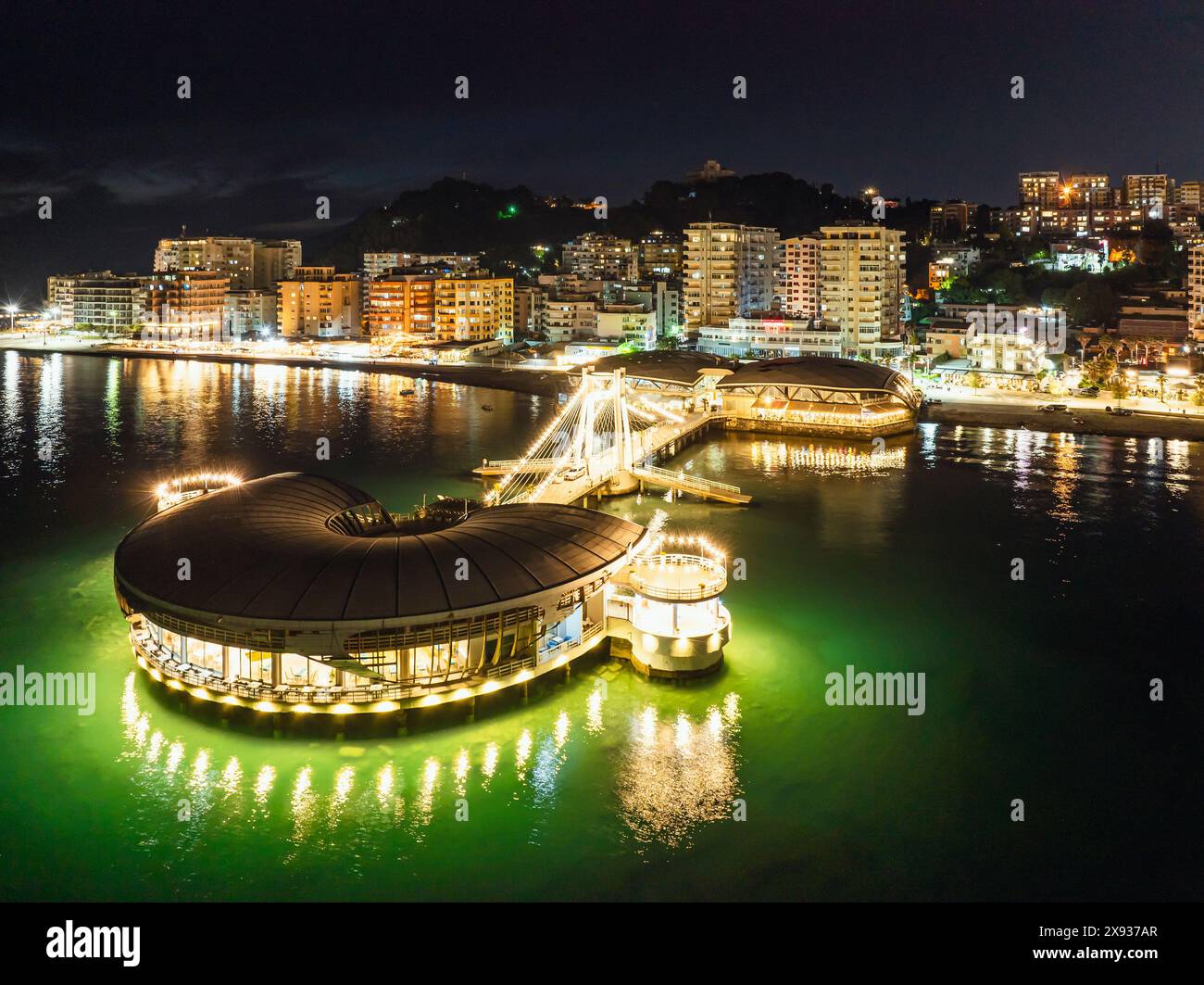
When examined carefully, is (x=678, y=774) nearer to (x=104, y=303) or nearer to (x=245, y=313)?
(x=245, y=313)

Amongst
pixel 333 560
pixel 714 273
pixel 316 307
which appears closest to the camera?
pixel 333 560

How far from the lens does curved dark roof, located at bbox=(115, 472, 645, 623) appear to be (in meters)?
10.4

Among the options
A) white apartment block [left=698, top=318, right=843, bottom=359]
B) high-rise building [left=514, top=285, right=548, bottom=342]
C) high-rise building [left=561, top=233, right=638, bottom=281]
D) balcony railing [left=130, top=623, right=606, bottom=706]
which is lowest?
balcony railing [left=130, top=623, right=606, bottom=706]

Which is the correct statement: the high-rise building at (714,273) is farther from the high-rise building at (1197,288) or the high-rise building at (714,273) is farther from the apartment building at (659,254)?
the high-rise building at (1197,288)

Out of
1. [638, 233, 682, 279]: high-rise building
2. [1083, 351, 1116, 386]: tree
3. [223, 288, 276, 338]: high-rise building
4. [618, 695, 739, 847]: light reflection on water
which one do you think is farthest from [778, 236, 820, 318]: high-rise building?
[618, 695, 739, 847]: light reflection on water

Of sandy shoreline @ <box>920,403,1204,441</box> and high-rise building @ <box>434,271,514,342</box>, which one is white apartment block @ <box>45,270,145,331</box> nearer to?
high-rise building @ <box>434,271,514,342</box>

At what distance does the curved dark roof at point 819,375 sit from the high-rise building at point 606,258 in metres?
28.7

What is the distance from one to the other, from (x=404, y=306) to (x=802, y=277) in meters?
20.8

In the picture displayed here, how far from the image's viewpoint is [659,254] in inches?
2392

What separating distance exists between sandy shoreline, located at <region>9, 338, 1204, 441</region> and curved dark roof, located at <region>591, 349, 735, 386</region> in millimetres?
3411

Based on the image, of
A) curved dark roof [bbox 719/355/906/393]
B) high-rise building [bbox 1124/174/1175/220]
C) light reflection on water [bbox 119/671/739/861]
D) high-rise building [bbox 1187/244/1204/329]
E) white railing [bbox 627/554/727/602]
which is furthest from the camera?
high-rise building [bbox 1124/174/1175/220]

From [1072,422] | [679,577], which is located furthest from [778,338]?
[679,577]

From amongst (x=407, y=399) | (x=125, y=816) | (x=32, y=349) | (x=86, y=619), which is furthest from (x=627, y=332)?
(x=125, y=816)
